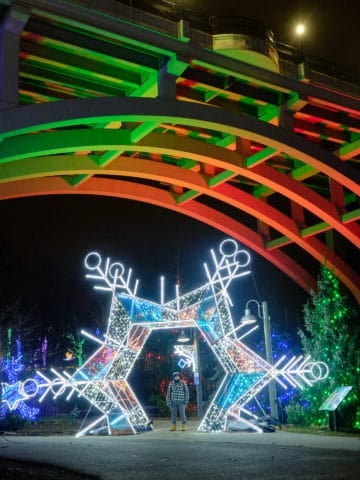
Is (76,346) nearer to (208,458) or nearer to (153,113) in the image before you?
(153,113)

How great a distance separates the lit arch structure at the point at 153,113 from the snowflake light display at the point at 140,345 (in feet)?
11.0

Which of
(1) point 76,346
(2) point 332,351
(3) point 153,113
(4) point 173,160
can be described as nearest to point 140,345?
(2) point 332,351

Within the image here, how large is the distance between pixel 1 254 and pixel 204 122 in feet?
60.4

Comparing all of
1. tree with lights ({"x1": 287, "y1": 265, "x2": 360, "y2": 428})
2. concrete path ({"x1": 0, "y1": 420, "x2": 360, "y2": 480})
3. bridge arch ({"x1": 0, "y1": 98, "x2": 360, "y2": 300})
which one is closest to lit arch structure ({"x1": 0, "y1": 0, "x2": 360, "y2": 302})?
bridge arch ({"x1": 0, "y1": 98, "x2": 360, "y2": 300})

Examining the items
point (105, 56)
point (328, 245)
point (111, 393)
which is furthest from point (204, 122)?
point (328, 245)

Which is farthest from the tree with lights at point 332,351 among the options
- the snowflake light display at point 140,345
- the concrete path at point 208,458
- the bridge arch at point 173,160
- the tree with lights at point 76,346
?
the tree with lights at point 76,346

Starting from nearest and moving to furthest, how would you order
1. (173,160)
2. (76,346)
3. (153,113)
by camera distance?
(153,113), (173,160), (76,346)

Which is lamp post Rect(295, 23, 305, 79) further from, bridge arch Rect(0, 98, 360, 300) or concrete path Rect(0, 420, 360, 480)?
concrete path Rect(0, 420, 360, 480)

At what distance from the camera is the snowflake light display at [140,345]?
1412 centimetres

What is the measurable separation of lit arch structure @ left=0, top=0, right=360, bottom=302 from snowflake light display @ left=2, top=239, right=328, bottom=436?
3.36m

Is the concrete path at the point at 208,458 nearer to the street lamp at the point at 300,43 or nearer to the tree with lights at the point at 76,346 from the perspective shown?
the street lamp at the point at 300,43

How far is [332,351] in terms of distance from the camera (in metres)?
16.2

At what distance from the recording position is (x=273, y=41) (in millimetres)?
15242

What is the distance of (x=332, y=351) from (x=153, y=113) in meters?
7.66
